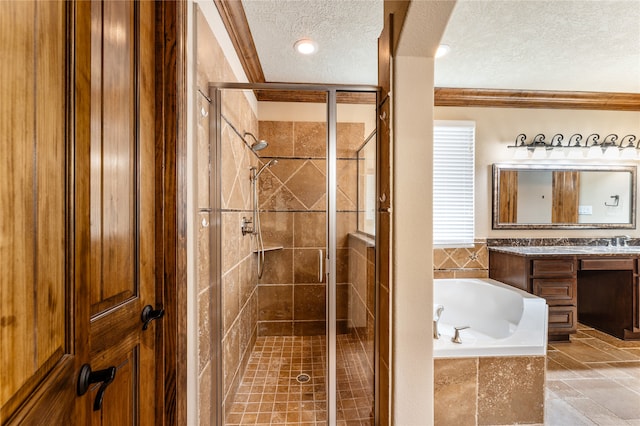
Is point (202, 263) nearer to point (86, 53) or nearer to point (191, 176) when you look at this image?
point (191, 176)

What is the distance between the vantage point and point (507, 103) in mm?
3186

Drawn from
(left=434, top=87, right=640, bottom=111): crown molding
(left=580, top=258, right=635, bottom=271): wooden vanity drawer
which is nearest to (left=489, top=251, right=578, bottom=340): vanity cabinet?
(left=580, top=258, right=635, bottom=271): wooden vanity drawer

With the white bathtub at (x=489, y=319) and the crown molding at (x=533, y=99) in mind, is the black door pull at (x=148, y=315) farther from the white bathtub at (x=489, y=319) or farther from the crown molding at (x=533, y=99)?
the crown molding at (x=533, y=99)

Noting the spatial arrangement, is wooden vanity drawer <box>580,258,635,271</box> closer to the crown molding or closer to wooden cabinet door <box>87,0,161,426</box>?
the crown molding

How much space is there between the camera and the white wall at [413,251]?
1.40 metres

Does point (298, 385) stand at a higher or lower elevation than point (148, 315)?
lower

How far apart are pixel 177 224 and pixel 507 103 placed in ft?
11.5

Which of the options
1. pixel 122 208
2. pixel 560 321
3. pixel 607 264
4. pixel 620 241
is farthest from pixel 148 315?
pixel 620 241

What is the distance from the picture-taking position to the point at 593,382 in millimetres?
2242

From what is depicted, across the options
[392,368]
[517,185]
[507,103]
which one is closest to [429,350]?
[392,368]

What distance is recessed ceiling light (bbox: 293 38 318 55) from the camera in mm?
2143

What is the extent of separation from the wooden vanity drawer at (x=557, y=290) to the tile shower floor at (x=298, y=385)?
2.06 meters

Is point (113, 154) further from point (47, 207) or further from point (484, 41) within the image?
point (484, 41)

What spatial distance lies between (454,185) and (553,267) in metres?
1.16
